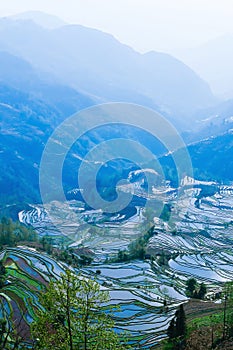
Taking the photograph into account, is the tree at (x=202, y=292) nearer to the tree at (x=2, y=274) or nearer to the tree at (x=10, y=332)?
the tree at (x=2, y=274)

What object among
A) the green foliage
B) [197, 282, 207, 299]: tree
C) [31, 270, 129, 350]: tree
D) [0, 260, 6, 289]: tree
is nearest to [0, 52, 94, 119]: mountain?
[0, 260, 6, 289]: tree

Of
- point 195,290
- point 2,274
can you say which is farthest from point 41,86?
point 195,290

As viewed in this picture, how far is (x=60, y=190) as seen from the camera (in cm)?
6322

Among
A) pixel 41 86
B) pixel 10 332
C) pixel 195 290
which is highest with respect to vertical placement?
pixel 41 86

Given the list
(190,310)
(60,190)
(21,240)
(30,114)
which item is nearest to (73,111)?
(30,114)

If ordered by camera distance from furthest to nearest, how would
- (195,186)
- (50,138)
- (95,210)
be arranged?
(50,138) < (195,186) < (95,210)

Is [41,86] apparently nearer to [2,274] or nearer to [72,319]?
[2,274]

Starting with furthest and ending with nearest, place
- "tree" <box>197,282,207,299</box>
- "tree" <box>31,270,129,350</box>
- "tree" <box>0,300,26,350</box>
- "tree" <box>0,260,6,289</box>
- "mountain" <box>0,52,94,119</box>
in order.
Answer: "mountain" <box>0,52,94,119</box> → "tree" <box>197,282,207,299</box> → "tree" <box>0,260,6,289</box> → "tree" <box>0,300,26,350</box> → "tree" <box>31,270,129,350</box>

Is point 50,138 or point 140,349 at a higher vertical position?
point 50,138

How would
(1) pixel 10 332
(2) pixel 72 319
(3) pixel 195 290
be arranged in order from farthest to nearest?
(3) pixel 195 290
(1) pixel 10 332
(2) pixel 72 319

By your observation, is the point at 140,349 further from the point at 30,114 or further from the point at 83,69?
the point at 83,69

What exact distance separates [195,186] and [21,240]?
1310 inches

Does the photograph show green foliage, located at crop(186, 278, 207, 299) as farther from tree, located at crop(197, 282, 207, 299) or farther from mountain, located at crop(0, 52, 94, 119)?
mountain, located at crop(0, 52, 94, 119)

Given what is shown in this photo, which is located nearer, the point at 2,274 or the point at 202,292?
the point at 2,274
